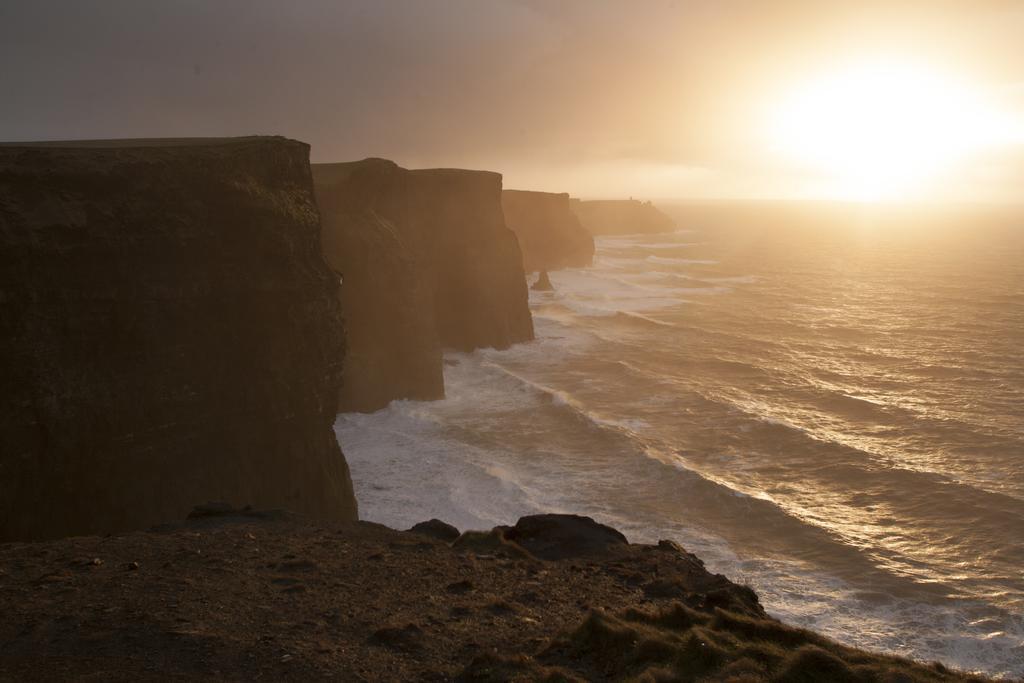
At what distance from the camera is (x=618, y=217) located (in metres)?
177

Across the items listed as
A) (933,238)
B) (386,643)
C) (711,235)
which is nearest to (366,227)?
(386,643)

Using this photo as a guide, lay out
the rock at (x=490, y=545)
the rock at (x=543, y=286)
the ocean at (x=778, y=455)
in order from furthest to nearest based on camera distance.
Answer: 1. the rock at (x=543, y=286)
2. the ocean at (x=778, y=455)
3. the rock at (x=490, y=545)

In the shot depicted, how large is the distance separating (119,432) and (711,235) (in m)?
181

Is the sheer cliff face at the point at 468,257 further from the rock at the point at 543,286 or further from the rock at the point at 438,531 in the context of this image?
the rock at the point at 438,531

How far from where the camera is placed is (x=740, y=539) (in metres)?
23.5

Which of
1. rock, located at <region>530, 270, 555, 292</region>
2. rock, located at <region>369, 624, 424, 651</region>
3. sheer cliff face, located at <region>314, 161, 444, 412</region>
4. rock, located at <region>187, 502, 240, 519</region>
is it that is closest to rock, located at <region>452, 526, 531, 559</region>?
rock, located at <region>369, 624, 424, 651</region>

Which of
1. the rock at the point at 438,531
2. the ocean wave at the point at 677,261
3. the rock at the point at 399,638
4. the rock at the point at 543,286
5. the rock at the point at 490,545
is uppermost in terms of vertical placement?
the ocean wave at the point at 677,261

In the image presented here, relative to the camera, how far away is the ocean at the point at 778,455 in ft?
66.8

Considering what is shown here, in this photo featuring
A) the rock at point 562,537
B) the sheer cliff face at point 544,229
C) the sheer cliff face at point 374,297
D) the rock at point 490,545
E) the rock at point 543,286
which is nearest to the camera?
the rock at point 490,545

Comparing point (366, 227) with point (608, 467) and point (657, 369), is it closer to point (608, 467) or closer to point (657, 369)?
point (608, 467)

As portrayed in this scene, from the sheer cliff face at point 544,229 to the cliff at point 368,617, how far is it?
71.9 meters

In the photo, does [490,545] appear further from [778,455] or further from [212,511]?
[778,455]

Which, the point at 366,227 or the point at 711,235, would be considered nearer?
the point at 366,227

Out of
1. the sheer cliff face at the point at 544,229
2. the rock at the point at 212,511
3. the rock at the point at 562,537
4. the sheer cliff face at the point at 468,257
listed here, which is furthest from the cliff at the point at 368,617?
the sheer cliff face at the point at 544,229
